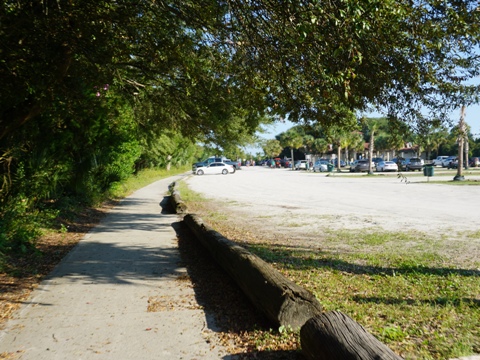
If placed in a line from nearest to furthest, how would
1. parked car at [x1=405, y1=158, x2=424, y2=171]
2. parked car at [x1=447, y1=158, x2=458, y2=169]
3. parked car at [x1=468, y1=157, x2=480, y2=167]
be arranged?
parked car at [x1=405, y1=158, x2=424, y2=171] < parked car at [x1=447, y1=158, x2=458, y2=169] < parked car at [x1=468, y1=157, x2=480, y2=167]

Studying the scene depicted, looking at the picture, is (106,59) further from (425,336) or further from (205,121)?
(425,336)

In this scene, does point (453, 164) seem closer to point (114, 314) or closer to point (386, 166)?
point (386, 166)

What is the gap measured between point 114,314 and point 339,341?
2.82 meters

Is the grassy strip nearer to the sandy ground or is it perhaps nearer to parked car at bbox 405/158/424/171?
the sandy ground

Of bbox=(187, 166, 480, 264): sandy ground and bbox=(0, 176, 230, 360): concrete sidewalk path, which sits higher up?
bbox=(0, 176, 230, 360): concrete sidewalk path

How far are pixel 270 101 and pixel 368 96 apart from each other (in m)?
1.86

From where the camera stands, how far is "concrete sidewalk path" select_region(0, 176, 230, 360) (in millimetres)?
4152

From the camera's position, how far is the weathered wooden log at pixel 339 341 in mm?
3106

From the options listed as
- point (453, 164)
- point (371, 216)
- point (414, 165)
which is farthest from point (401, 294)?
point (453, 164)

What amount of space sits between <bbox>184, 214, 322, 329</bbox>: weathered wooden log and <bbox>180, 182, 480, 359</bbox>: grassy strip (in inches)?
10.0

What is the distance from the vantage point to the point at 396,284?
591cm

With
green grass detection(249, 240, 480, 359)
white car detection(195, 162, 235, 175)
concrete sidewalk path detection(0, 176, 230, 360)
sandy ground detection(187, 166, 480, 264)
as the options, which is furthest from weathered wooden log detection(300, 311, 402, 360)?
white car detection(195, 162, 235, 175)

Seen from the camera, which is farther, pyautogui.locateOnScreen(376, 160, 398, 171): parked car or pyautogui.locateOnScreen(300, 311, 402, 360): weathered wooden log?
pyautogui.locateOnScreen(376, 160, 398, 171): parked car

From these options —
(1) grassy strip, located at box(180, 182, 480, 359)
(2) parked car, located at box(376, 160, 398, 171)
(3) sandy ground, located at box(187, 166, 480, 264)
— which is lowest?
A: (3) sandy ground, located at box(187, 166, 480, 264)
